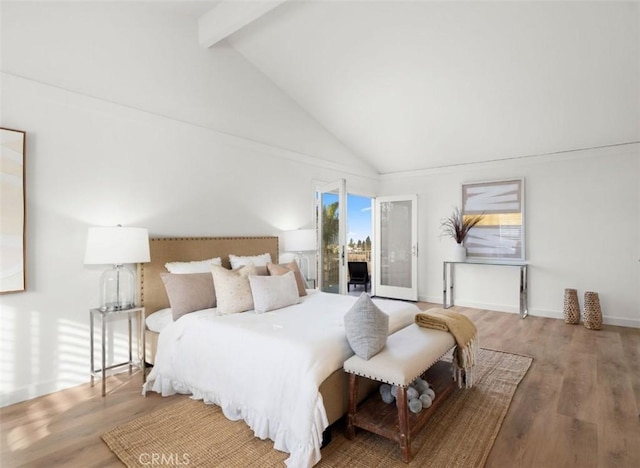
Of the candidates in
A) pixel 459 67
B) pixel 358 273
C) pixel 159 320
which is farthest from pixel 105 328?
pixel 358 273

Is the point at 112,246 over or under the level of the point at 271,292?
over

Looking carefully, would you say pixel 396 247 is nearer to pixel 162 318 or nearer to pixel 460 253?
pixel 460 253

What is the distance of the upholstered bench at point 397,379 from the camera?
6.28 ft

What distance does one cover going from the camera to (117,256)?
2.72m

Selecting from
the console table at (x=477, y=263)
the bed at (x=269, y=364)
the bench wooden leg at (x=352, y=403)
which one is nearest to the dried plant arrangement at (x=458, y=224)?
the console table at (x=477, y=263)

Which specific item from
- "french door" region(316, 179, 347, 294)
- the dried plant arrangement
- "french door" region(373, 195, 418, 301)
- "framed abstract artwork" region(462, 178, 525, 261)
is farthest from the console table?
"french door" region(316, 179, 347, 294)

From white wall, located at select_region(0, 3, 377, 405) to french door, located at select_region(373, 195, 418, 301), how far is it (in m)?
3.19

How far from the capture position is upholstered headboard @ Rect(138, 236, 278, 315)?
3260 millimetres

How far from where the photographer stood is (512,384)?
9.51 ft

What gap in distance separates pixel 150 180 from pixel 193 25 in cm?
179

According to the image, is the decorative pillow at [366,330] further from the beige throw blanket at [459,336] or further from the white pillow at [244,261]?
the white pillow at [244,261]

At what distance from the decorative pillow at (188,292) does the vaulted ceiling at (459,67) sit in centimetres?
251

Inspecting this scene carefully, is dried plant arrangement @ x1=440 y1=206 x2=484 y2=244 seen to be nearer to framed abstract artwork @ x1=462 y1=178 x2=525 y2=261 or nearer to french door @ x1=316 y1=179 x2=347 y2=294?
framed abstract artwork @ x1=462 y1=178 x2=525 y2=261

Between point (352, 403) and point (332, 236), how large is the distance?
3.14 m
